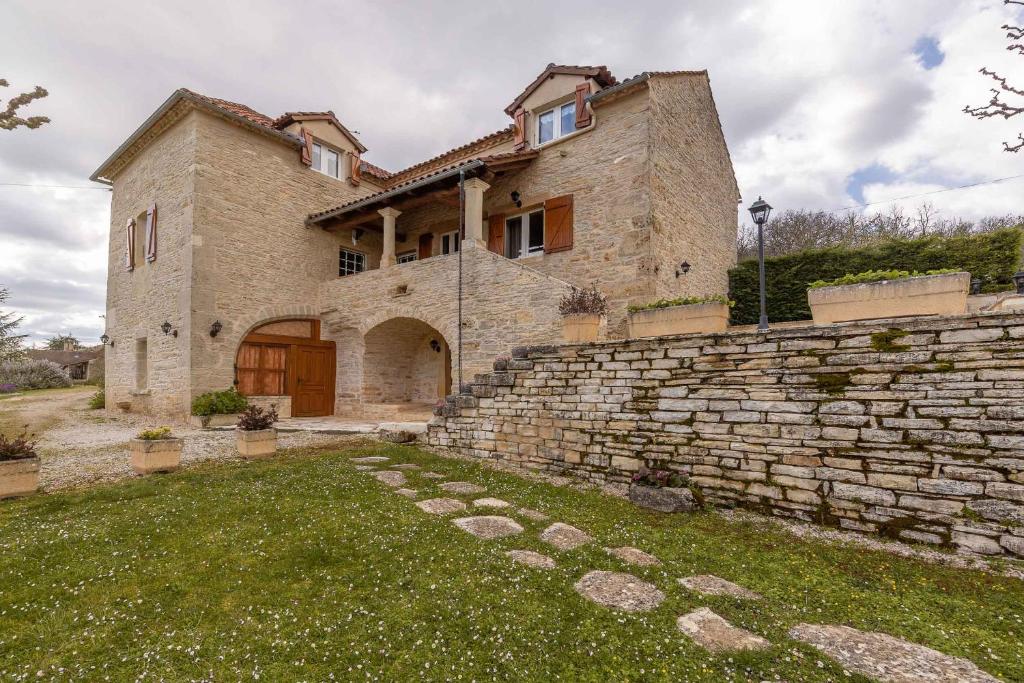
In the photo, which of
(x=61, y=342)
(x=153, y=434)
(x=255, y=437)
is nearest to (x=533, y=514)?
(x=255, y=437)

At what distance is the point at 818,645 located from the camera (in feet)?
7.07

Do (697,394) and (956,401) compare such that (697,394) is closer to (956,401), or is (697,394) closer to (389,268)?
(956,401)

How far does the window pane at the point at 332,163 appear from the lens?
13367 mm

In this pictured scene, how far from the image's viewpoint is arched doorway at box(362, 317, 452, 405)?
11.8 m

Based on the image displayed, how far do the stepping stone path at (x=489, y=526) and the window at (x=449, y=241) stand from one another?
32.7 ft

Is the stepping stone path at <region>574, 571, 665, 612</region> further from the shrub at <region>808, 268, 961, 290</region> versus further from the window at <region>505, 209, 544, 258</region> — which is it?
the window at <region>505, 209, 544, 258</region>

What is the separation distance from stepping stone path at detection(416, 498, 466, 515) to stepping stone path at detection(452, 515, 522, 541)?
24 centimetres

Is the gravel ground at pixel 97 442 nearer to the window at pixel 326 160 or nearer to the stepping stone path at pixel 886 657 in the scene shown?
the stepping stone path at pixel 886 657

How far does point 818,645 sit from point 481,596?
1.81 metres

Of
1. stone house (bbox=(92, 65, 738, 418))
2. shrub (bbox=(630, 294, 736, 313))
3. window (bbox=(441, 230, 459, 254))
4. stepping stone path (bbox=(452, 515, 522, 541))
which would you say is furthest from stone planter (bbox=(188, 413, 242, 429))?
shrub (bbox=(630, 294, 736, 313))

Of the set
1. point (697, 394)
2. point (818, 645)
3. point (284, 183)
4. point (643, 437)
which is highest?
point (284, 183)

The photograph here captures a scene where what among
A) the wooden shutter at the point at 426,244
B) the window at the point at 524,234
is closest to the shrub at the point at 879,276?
the window at the point at 524,234

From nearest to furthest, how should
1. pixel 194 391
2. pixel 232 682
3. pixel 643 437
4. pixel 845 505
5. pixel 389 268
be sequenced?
pixel 232 682 → pixel 845 505 → pixel 643 437 → pixel 194 391 → pixel 389 268

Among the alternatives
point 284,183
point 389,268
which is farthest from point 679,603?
point 284,183
